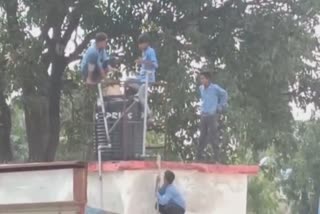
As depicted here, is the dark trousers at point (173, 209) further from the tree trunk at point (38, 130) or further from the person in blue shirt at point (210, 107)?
the tree trunk at point (38, 130)

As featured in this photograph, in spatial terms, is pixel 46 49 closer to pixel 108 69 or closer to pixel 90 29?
pixel 90 29

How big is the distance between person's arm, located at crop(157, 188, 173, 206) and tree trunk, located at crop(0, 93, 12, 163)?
6.94 m

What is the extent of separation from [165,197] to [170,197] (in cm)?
6

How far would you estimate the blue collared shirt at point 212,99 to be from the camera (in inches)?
403

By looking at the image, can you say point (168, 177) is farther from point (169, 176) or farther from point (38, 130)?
point (38, 130)

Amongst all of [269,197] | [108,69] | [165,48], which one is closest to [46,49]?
[165,48]

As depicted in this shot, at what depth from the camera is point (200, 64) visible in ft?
Result: 47.5

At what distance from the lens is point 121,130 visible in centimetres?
947

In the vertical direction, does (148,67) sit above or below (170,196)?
above

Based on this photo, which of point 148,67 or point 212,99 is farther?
point 212,99

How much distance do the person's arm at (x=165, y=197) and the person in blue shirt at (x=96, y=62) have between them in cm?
138

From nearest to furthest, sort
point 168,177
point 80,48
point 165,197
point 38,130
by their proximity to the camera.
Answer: point 168,177, point 165,197, point 80,48, point 38,130

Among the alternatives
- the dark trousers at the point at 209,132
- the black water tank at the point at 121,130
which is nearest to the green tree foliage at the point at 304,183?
the dark trousers at the point at 209,132

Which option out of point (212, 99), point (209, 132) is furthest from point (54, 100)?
point (212, 99)
